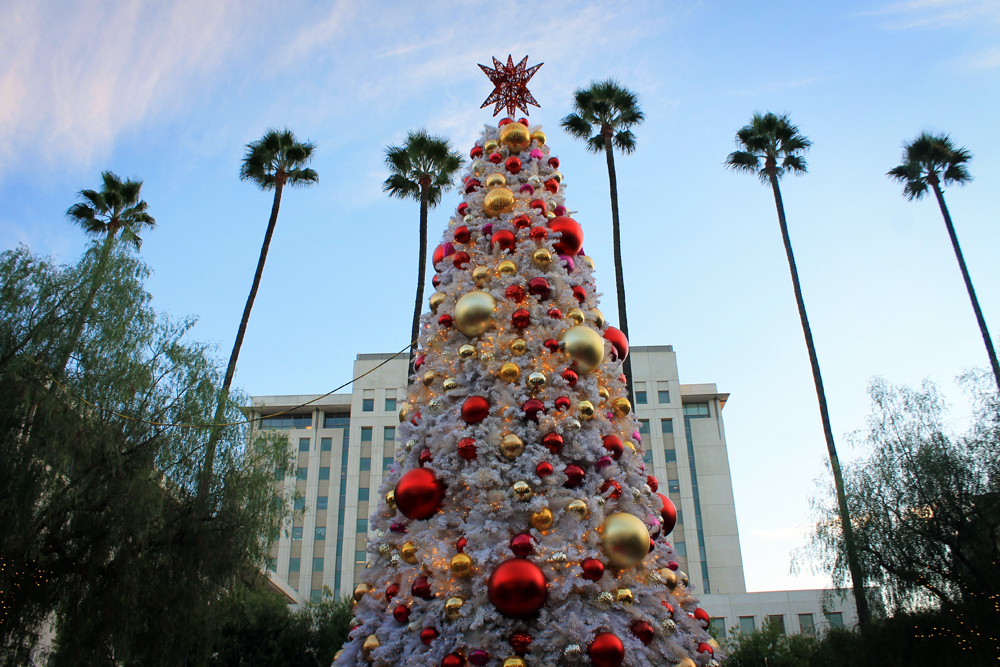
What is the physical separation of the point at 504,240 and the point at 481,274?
18.5 inches

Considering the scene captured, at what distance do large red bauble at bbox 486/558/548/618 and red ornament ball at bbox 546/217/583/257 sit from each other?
11.0 ft

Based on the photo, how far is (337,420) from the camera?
49.7 m

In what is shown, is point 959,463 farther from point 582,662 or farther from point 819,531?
point 582,662

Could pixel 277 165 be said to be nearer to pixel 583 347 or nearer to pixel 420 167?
pixel 420 167

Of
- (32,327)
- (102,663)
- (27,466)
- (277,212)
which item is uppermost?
(277,212)

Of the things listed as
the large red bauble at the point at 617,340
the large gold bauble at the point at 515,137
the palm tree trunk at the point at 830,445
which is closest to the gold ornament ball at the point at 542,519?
the large red bauble at the point at 617,340

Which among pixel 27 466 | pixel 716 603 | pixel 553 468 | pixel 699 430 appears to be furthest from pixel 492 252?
pixel 699 430

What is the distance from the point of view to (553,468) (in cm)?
516

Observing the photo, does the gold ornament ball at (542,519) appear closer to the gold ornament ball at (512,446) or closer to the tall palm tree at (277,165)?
the gold ornament ball at (512,446)

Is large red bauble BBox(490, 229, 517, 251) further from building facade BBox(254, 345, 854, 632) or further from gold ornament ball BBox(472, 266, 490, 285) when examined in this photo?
building facade BBox(254, 345, 854, 632)

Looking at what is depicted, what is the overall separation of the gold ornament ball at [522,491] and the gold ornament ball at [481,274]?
6.82ft

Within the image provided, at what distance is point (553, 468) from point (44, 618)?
8497 mm

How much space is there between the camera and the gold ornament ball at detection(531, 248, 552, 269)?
20.1ft

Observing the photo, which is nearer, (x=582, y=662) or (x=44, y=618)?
(x=582, y=662)
